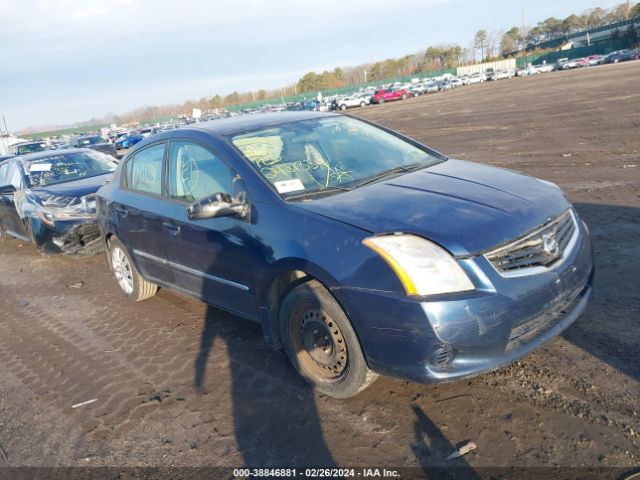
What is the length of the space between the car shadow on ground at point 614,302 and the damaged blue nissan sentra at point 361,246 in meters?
0.46

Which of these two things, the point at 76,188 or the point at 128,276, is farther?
the point at 76,188

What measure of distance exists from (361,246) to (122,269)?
3.73 m

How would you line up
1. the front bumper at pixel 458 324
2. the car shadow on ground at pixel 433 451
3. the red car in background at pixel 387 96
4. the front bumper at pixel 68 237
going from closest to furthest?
the car shadow on ground at pixel 433 451 < the front bumper at pixel 458 324 < the front bumper at pixel 68 237 < the red car in background at pixel 387 96

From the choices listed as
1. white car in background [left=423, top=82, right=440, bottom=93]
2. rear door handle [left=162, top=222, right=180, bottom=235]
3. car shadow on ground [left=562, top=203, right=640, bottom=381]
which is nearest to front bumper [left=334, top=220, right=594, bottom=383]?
car shadow on ground [left=562, top=203, right=640, bottom=381]

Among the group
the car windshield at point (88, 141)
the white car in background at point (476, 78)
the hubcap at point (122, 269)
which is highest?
the hubcap at point (122, 269)

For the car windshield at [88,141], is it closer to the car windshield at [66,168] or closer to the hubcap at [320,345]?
the car windshield at [66,168]

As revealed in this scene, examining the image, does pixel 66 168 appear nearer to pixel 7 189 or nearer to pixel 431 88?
pixel 7 189

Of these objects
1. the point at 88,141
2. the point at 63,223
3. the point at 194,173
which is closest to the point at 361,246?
the point at 194,173

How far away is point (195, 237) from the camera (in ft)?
13.4

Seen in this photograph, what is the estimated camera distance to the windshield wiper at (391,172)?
12.4 ft

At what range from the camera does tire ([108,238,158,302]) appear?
17.9 ft

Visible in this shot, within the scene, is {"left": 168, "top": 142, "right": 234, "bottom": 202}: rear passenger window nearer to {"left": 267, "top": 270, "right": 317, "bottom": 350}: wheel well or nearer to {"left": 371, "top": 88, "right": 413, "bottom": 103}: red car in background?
{"left": 267, "top": 270, "right": 317, "bottom": 350}: wheel well

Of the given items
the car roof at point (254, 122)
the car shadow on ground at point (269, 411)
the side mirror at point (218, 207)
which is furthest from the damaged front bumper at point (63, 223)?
the side mirror at point (218, 207)

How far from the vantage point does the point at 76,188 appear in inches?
312
